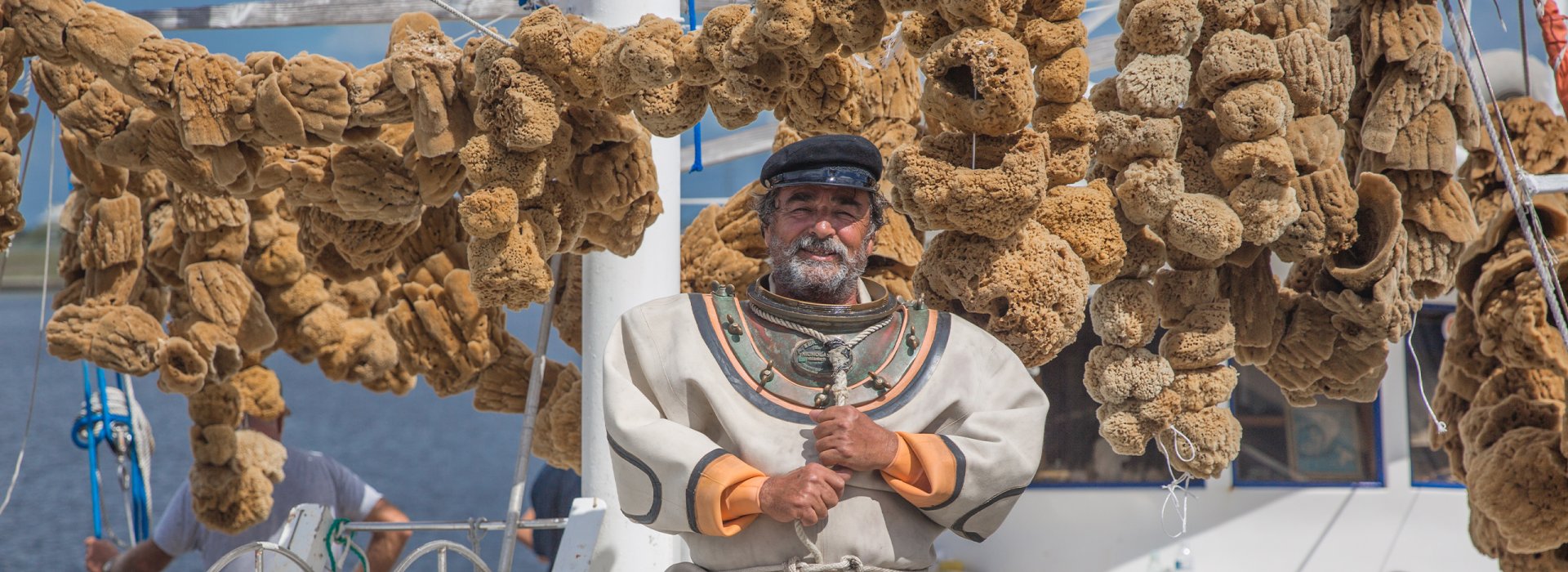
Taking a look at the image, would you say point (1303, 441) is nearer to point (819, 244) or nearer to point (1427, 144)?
point (1427, 144)

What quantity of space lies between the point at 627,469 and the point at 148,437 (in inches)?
179

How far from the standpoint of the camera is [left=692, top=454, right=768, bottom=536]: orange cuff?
2.17 metres

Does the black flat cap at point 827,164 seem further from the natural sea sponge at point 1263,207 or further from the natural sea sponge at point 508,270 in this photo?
the natural sea sponge at point 1263,207

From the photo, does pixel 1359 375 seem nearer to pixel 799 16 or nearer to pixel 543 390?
pixel 799 16

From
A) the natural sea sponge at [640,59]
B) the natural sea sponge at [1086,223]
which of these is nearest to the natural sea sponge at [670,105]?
the natural sea sponge at [640,59]

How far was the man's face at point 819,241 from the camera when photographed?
93.0 inches

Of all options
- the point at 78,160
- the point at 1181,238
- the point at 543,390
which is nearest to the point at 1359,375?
the point at 1181,238

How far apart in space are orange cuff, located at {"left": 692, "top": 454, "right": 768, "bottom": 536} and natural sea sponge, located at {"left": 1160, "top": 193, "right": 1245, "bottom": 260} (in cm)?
111

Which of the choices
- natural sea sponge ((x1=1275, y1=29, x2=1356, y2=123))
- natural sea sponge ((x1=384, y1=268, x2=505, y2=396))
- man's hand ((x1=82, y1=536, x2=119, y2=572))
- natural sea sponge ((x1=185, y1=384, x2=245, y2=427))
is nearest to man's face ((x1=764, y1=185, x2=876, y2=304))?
natural sea sponge ((x1=1275, y1=29, x2=1356, y2=123))

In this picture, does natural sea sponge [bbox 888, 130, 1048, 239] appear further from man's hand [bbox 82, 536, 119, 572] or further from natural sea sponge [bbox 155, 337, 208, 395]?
man's hand [bbox 82, 536, 119, 572]

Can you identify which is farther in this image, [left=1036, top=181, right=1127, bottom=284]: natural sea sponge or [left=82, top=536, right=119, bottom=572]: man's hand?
[left=82, top=536, right=119, bottom=572]: man's hand

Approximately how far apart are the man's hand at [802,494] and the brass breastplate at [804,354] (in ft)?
0.54

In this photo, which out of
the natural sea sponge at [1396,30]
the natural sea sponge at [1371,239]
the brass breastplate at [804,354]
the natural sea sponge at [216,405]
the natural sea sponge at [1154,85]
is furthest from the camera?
the natural sea sponge at [216,405]

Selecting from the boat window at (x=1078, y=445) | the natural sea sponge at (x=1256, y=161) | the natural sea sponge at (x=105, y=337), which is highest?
the natural sea sponge at (x=1256, y=161)
